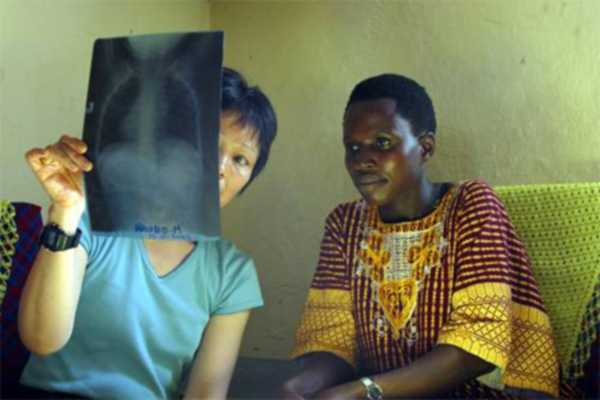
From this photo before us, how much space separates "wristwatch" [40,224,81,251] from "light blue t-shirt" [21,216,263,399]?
0.20 ft

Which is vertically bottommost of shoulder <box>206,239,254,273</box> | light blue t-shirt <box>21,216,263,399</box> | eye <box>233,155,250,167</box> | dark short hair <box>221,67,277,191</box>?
light blue t-shirt <box>21,216,263,399</box>

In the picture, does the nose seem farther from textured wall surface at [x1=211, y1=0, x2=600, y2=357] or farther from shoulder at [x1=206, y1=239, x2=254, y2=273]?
textured wall surface at [x1=211, y1=0, x2=600, y2=357]

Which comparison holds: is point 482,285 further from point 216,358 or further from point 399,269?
point 216,358

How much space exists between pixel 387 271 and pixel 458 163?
438 mm

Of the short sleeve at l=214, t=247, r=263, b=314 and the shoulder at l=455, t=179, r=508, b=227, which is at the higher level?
the shoulder at l=455, t=179, r=508, b=227

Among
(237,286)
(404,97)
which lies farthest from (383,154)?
(237,286)

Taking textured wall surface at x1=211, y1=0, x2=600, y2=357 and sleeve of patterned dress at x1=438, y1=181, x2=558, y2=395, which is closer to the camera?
sleeve of patterned dress at x1=438, y1=181, x2=558, y2=395

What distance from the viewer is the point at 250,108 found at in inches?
42.8

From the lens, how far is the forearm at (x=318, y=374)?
A: 3.53 ft

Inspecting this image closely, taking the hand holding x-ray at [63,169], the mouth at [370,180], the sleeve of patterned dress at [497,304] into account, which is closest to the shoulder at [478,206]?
the sleeve of patterned dress at [497,304]

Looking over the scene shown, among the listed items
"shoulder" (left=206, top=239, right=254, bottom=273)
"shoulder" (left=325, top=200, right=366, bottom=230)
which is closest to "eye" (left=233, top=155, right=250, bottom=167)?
"shoulder" (left=206, top=239, right=254, bottom=273)

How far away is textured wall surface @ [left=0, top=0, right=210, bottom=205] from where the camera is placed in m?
1.25

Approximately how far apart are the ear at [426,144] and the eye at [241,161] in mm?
330

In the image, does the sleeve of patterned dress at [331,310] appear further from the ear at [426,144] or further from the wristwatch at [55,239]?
the wristwatch at [55,239]
